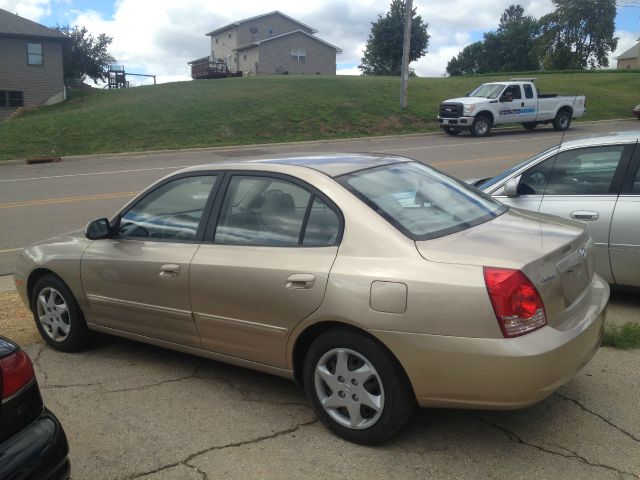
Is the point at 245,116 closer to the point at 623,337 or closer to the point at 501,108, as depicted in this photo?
the point at 501,108

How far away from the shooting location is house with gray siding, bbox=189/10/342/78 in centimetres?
6147

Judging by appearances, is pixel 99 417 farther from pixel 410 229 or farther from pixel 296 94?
pixel 296 94

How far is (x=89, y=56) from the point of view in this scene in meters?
51.2

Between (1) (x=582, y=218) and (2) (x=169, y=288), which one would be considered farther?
(1) (x=582, y=218)

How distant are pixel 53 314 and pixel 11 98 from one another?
3933cm

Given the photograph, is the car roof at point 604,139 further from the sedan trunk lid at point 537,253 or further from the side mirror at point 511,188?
the sedan trunk lid at point 537,253

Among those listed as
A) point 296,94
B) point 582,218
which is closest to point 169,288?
point 582,218

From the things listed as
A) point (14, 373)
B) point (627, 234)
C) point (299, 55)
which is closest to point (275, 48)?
point (299, 55)

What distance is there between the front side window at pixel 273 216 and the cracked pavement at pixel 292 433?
1043 millimetres

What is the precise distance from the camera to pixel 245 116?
25875 mm

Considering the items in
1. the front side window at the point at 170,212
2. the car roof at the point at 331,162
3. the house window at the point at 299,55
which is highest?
the house window at the point at 299,55

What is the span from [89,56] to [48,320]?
51529mm

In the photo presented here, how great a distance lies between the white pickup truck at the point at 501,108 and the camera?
2378 cm

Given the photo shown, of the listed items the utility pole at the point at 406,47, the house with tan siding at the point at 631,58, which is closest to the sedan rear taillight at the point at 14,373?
the utility pole at the point at 406,47
